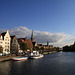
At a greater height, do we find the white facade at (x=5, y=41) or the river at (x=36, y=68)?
the white facade at (x=5, y=41)

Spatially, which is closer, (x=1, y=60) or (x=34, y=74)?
(x=34, y=74)

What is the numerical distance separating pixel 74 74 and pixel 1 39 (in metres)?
72.6

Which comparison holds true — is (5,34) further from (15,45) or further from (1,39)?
(15,45)

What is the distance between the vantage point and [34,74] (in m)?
33.6

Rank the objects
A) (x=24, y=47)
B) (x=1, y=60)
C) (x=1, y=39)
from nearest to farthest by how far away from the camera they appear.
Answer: (x=1, y=60), (x=1, y=39), (x=24, y=47)

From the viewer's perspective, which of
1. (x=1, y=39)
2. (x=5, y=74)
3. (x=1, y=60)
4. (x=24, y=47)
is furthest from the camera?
(x=24, y=47)

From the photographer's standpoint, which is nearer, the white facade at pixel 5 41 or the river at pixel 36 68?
the river at pixel 36 68

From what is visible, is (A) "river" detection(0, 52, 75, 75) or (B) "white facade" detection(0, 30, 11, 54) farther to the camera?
(B) "white facade" detection(0, 30, 11, 54)

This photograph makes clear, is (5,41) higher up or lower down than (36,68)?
higher up

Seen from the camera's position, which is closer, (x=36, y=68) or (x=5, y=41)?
(x=36, y=68)

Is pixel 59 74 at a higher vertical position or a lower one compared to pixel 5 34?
lower

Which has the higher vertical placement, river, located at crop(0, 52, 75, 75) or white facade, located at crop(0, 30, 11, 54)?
white facade, located at crop(0, 30, 11, 54)

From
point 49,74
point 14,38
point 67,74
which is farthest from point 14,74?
point 14,38

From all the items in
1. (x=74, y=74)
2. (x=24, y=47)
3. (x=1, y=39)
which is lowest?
(x=74, y=74)
